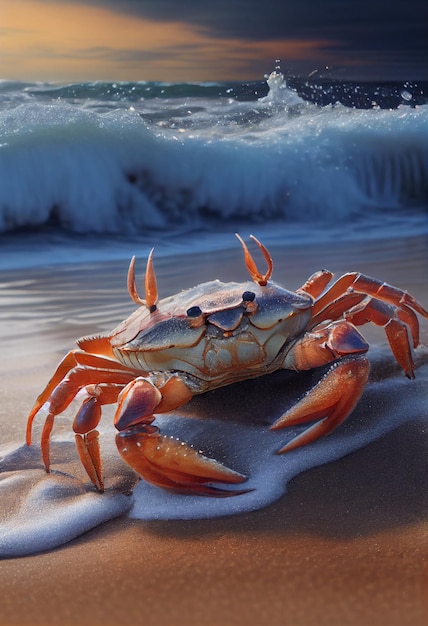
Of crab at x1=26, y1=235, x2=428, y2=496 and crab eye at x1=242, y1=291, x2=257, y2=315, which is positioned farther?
crab eye at x1=242, y1=291, x2=257, y2=315

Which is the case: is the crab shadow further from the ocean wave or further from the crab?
the ocean wave

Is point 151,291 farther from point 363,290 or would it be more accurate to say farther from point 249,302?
point 363,290

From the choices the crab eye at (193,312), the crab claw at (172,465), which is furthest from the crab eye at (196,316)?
the crab claw at (172,465)

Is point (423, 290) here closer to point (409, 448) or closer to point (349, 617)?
point (409, 448)

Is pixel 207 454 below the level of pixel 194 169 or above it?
below

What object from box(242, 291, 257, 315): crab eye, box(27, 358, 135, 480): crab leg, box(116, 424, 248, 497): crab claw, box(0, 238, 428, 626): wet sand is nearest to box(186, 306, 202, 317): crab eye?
box(242, 291, 257, 315): crab eye

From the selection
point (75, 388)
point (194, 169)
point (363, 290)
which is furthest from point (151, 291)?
point (194, 169)

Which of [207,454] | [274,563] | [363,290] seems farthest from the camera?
[363,290]

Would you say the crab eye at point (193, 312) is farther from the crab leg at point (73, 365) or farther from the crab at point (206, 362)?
the crab leg at point (73, 365)
